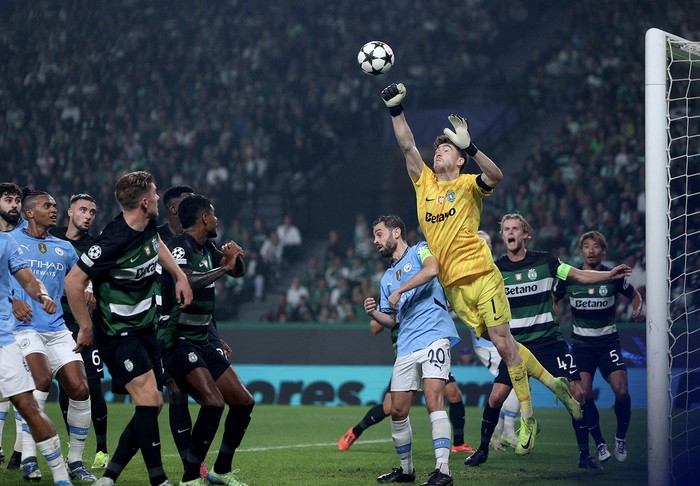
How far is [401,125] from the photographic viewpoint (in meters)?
7.88

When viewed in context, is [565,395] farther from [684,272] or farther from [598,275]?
[684,272]

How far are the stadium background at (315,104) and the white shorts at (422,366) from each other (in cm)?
1120

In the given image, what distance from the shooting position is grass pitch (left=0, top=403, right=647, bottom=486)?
8180 mm

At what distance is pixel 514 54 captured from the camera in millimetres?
25016

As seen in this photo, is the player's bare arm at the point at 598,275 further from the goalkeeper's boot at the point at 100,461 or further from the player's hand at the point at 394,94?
the goalkeeper's boot at the point at 100,461

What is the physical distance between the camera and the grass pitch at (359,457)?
8180 millimetres

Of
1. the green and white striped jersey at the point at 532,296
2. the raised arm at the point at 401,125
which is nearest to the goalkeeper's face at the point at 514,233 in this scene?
the green and white striped jersey at the point at 532,296

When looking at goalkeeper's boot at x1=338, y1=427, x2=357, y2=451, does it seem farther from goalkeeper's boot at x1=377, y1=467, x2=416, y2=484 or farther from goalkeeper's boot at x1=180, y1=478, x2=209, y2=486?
goalkeeper's boot at x1=180, y1=478, x2=209, y2=486

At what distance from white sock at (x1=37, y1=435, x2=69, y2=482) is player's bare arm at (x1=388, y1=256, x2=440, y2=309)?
2665 millimetres

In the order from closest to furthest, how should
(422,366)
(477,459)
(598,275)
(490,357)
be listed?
(422,366) → (598,275) → (477,459) → (490,357)

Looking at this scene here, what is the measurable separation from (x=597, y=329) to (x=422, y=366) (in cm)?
322

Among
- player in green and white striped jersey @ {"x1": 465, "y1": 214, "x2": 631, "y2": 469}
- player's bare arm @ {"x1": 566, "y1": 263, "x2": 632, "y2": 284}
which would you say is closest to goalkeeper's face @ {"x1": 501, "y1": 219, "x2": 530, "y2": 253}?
player in green and white striped jersey @ {"x1": 465, "y1": 214, "x2": 631, "y2": 469}

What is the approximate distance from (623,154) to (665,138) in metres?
12.7

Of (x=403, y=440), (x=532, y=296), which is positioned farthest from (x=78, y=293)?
(x=532, y=296)
